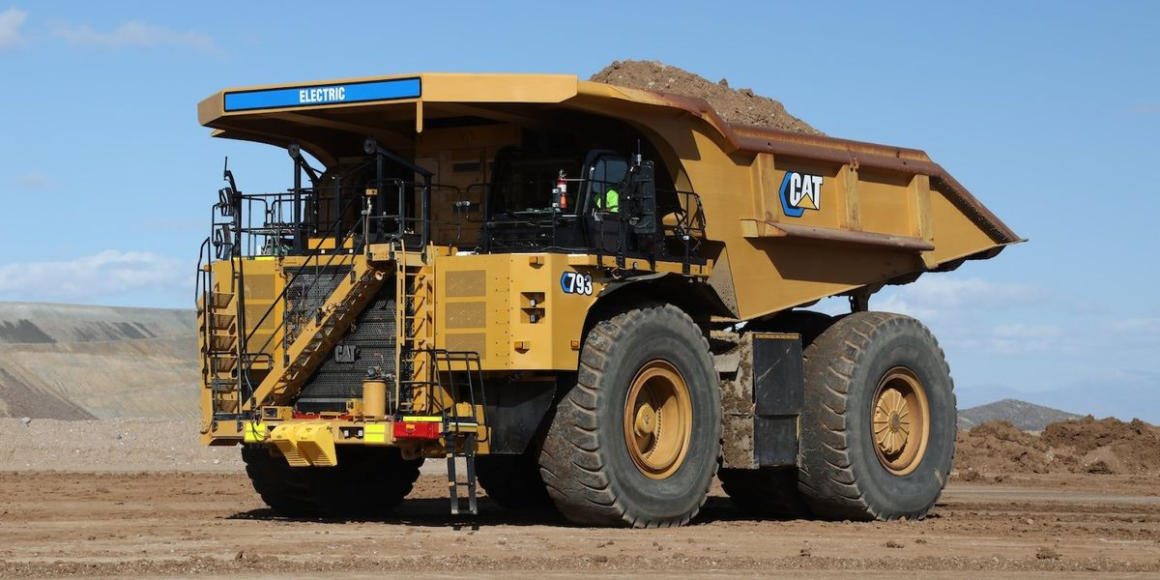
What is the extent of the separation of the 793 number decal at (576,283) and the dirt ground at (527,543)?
1.94 metres

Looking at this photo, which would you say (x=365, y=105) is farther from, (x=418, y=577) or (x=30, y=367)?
(x=30, y=367)

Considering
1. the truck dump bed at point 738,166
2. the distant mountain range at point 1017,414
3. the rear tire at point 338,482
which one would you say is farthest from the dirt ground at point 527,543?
the distant mountain range at point 1017,414

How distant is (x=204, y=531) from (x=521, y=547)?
9.32 feet

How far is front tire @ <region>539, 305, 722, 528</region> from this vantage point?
13930mm

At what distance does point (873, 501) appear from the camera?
16.6 m

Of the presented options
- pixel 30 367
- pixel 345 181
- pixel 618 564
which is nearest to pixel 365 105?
pixel 345 181

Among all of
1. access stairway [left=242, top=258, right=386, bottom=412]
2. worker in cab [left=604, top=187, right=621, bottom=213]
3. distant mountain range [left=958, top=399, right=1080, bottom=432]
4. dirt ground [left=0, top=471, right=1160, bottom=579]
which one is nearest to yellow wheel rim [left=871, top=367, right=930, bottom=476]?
dirt ground [left=0, top=471, right=1160, bottom=579]

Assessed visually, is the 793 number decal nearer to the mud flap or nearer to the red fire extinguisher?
the red fire extinguisher

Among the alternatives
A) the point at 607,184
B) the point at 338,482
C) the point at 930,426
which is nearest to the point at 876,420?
the point at 930,426

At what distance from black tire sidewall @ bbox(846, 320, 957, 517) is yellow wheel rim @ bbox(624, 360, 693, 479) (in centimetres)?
223

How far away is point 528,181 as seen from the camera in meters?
15.1

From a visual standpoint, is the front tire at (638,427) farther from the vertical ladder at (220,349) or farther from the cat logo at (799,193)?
the vertical ladder at (220,349)

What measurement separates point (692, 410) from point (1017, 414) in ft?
132

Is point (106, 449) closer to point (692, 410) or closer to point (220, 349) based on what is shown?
point (220, 349)
